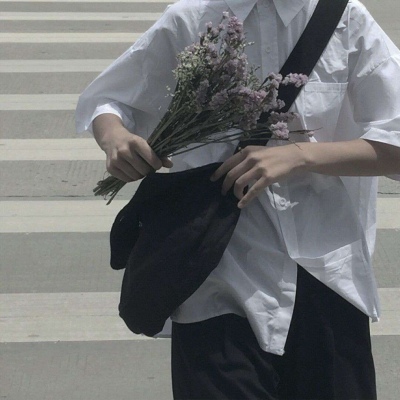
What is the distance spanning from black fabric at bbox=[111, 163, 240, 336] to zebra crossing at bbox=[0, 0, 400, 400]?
5.63ft

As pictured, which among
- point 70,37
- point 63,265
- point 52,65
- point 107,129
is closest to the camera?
point 107,129

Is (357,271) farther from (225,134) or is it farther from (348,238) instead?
(225,134)

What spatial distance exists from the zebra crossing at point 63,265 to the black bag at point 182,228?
1.72 m

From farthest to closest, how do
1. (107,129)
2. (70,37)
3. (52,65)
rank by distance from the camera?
(70,37) → (52,65) → (107,129)

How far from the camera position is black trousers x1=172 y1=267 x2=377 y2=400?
2.19m

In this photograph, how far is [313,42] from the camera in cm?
224

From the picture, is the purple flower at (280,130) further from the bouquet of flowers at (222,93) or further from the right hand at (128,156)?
the right hand at (128,156)

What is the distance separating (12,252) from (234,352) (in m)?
3.15

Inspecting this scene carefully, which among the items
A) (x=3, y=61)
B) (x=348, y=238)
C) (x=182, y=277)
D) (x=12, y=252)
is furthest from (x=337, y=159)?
(x=3, y=61)

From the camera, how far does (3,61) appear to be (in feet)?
30.5

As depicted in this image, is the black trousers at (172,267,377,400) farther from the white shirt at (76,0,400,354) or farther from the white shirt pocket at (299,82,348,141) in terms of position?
the white shirt pocket at (299,82,348,141)

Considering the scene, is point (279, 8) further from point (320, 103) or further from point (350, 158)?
point (350, 158)

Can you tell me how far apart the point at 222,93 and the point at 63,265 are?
3071 millimetres

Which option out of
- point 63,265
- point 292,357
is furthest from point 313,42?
point 63,265
